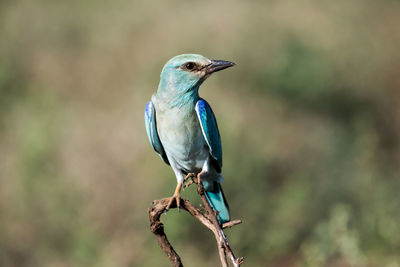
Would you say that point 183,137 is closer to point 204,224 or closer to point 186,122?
point 186,122

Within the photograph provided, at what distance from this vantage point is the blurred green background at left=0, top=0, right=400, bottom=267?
17.9 feet

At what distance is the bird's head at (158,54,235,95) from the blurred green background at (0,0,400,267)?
138cm

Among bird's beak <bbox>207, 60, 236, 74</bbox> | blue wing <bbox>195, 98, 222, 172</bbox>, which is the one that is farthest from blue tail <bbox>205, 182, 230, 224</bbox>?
bird's beak <bbox>207, 60, 236, 74</bbox>

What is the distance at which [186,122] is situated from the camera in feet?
12.3

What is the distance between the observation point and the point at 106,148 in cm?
750

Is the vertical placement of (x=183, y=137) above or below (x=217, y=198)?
above

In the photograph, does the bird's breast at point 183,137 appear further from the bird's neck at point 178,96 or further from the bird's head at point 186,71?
the bird's head at point 186,71

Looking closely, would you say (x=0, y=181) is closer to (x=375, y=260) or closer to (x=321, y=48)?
(x=375, y=260)

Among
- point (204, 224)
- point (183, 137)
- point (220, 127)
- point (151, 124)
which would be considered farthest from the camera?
point (220, 127)

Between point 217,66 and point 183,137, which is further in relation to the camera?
point 183,137

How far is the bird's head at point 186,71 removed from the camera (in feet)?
11.8

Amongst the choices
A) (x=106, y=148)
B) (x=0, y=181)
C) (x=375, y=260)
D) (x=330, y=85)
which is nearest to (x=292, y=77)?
(x=330, y=85)

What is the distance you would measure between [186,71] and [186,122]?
32 centimetres

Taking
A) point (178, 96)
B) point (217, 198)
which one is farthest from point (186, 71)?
point (217, 198)
